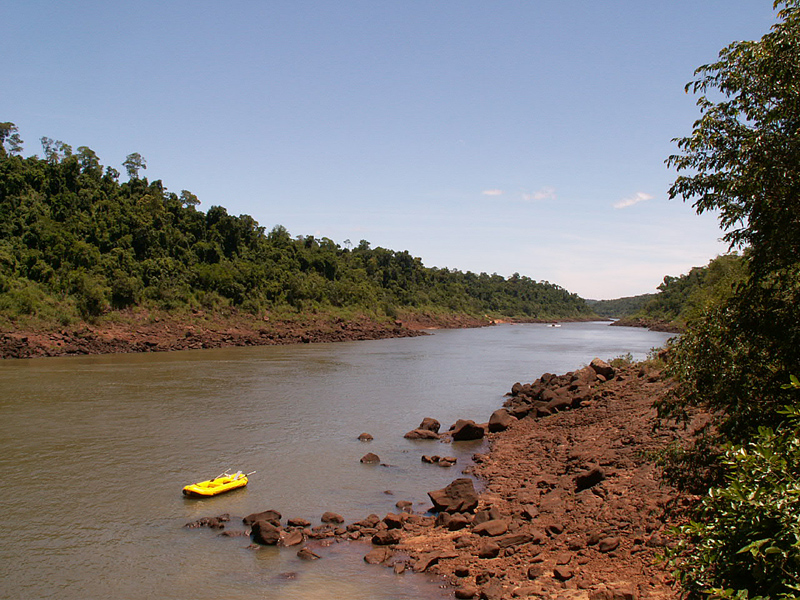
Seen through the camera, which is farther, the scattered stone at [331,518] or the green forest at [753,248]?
the scattered stone at [331,518]

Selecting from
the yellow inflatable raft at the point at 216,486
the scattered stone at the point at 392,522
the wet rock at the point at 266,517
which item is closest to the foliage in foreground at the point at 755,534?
the scattered stone at the point at 392,522

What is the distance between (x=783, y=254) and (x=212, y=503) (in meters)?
12.0

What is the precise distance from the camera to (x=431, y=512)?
1191 centimetres

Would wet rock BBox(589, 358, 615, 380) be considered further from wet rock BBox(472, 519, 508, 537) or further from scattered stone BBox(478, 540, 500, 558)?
scattered stone BBox(478, 540, 500, 558)

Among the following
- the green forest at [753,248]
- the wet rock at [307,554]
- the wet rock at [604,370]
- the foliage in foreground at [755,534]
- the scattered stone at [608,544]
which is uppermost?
the green forest at [753,248]

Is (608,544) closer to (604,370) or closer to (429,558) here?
(429,558)

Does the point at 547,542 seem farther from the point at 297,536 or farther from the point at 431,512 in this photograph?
the point at 297,536

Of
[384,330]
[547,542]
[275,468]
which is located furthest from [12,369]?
[384,330]

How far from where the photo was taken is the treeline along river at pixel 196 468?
30.4 ft

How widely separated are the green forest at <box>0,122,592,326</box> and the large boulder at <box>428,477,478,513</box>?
45658 millimetres

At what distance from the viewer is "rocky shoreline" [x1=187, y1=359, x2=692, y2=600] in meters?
8.04

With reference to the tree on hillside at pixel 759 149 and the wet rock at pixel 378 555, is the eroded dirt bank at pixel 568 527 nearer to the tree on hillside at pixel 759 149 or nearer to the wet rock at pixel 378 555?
the wet rock at pixel 378 555

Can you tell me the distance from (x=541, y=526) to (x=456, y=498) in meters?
2.13

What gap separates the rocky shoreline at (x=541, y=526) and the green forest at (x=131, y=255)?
4509 cm
